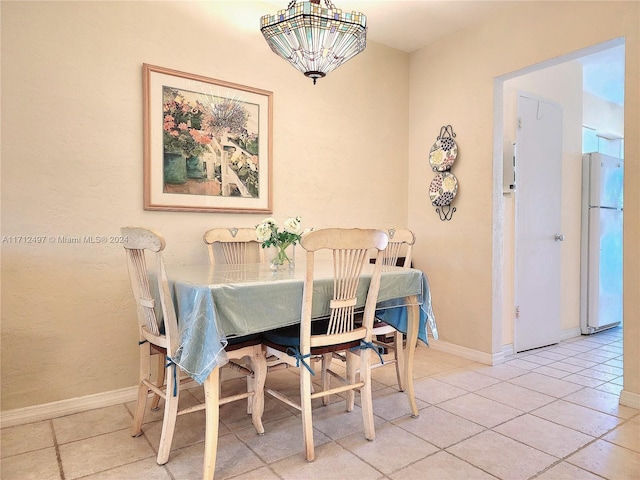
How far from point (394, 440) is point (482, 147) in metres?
2.33

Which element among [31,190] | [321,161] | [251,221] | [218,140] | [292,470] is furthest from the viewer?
[321,161]

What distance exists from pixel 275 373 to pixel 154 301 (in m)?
1.38

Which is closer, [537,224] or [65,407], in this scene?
[65,407]

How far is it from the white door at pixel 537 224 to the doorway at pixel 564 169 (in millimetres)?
71

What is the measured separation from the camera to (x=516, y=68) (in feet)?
10.4

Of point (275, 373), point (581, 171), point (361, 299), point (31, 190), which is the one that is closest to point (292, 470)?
point (361, 299)

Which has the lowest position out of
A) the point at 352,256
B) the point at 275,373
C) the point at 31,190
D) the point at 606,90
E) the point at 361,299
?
the point at 275,373

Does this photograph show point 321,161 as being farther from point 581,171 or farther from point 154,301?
point 581,171

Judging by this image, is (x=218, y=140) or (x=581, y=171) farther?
(x=581, y=171)

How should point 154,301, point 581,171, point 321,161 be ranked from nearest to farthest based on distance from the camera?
point 154,301 → point 321,161 → point 581,171

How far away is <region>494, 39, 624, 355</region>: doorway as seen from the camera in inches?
140

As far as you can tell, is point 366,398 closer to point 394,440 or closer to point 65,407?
point 394,440

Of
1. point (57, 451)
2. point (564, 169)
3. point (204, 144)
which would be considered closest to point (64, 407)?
point (57, 451)

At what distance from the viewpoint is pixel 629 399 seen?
250cm
